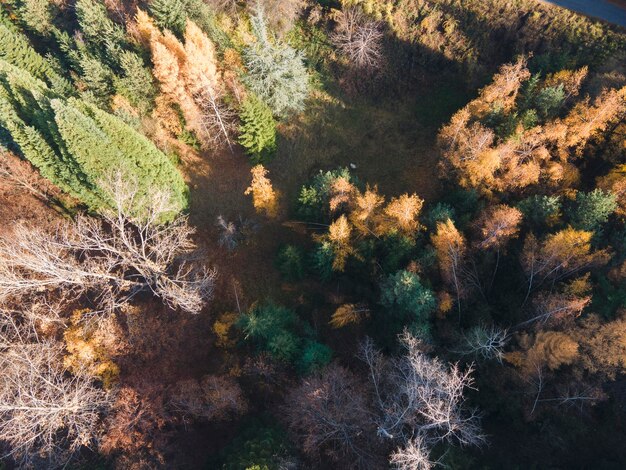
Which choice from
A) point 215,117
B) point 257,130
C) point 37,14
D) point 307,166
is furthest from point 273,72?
point 37,14

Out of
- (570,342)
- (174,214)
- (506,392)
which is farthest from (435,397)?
(174,214)

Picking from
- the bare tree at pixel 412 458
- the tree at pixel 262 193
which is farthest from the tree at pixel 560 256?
the tree at pixel 262 193

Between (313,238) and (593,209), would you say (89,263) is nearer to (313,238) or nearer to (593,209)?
(313,238)

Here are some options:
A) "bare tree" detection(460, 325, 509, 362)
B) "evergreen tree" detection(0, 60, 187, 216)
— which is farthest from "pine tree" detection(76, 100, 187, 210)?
"bare tree" detection(460, 325, 509, 362)

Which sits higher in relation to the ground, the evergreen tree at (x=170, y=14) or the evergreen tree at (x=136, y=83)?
the evergreen tree at (x=170, y=14)

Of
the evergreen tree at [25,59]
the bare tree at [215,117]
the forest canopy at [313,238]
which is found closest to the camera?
the forest canopy at [313,238]

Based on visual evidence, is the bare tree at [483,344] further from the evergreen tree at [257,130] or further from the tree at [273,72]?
the tree at [273,72]
